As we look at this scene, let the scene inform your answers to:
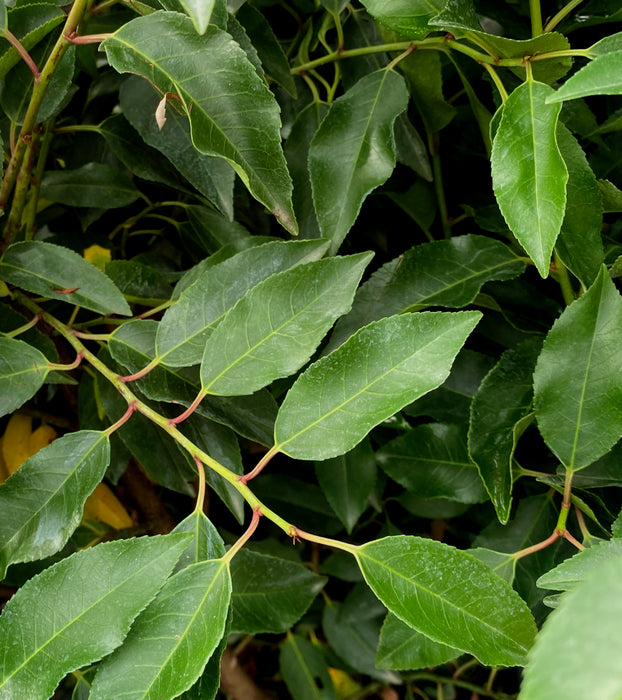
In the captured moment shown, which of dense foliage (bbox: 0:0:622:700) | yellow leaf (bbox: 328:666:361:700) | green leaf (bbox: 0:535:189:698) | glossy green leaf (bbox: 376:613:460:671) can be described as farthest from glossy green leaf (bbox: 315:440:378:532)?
yellow leaf (bbox: 328:666:361:700)

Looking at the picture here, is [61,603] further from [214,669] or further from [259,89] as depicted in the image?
[259,89]

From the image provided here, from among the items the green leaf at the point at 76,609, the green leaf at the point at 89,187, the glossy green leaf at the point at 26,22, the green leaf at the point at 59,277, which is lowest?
the green leaf at the point at 76,609

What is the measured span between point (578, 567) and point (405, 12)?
0.31 m

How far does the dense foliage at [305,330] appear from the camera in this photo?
35 centimetres

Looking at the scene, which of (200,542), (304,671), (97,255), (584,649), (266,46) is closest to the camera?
(584,649)

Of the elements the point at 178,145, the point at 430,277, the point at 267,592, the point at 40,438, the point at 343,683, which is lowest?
the point at 343,683

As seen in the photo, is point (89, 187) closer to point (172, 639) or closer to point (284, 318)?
point (284, 318)

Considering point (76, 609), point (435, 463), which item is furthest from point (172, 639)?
point (435, 463)

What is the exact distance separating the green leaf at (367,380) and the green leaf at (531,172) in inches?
2.0

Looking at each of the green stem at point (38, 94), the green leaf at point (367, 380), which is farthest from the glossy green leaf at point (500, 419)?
the green stem at point (38, 94)

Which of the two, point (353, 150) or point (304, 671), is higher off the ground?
point (353, 150)

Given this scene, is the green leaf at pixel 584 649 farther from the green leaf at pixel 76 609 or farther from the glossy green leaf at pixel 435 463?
the glossy green leaf at pixel 435 463

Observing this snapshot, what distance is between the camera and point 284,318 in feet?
1.28

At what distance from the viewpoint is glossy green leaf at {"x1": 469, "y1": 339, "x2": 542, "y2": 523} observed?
0.44m
